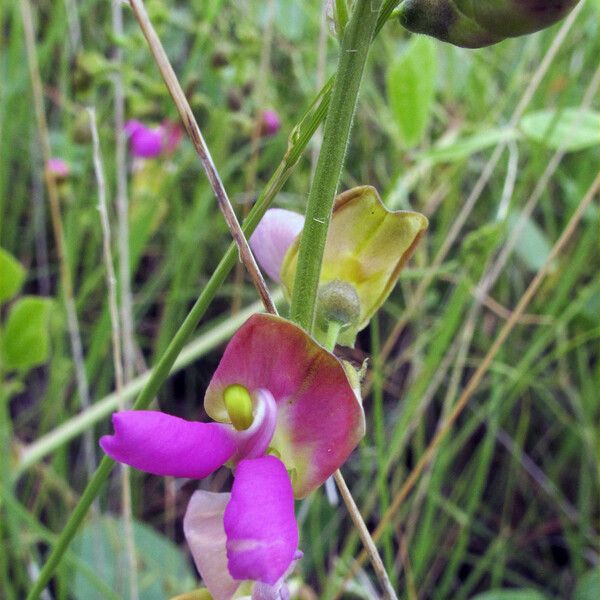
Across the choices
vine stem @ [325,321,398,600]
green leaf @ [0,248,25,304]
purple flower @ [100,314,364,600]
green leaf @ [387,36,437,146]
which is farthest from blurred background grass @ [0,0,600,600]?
purple flower @ [100,314,364,600]

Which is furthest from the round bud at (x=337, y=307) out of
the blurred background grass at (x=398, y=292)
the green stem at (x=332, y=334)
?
the blurred background grass at (x=398, y=292)

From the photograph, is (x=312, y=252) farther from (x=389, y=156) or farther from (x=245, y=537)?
(x=389, y=156)

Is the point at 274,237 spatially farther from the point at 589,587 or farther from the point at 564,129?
the point at 589,587

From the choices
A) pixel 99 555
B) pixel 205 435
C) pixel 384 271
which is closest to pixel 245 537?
pixel 205 435

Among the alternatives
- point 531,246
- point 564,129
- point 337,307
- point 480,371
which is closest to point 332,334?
point 337,307

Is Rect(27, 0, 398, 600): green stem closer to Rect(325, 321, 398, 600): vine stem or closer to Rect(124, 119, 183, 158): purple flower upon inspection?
Rect(325, 321, 398, 600): vine stem

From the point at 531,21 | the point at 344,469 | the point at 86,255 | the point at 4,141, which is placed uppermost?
the point at 531,21

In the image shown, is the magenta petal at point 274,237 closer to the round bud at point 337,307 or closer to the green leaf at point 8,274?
the round bud at point 337,307
